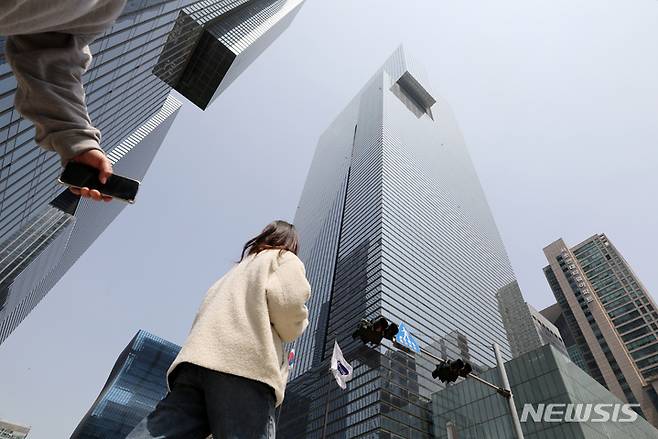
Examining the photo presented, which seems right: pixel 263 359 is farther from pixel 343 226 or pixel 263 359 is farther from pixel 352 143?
pixel 352 143

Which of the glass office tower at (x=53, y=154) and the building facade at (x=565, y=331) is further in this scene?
the building facade at (x=565, y=331)

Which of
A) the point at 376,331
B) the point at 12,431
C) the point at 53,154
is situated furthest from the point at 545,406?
the point at 12,431

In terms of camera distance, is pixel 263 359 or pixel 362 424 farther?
pixel 362 424

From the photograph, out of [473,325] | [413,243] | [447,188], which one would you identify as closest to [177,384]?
[413,243]

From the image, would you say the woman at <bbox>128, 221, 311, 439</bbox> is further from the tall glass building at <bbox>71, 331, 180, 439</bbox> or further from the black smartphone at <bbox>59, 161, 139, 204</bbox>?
the tall glass building at <bbox>71, 331, 180, 439</bbox>

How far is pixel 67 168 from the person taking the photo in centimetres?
175

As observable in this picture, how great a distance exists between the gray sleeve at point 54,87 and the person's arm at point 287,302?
3.90 feet

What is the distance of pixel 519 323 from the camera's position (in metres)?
95.2

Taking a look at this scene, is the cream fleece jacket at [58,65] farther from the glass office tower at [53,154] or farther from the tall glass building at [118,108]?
the tall glass building at [118,108]

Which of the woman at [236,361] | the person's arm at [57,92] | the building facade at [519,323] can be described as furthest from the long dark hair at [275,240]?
the building facade at [519,323]

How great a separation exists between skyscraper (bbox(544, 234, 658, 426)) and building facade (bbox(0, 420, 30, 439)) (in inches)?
8331

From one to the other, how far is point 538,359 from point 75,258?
122270 millimetres

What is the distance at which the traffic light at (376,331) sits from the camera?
986 centimetres

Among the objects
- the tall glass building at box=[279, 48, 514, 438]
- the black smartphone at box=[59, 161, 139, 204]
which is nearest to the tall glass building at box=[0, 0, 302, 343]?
the black smartphone at box=[59, 161, 139, 204]
